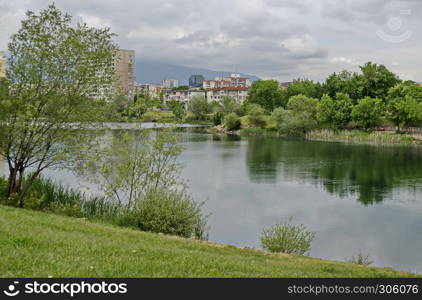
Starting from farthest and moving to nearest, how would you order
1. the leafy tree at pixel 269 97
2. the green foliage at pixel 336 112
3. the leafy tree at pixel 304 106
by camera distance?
the leafy tree at pixel 269 97 < the leafy tree at pixel 304 106 < the green foliage at pixel 336 112

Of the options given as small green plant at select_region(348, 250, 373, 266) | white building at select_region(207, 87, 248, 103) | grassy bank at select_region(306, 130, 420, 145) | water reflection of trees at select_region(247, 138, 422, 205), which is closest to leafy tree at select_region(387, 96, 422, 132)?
grassy bank at select_region(306, 130, 420, 145)

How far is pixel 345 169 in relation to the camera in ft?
133

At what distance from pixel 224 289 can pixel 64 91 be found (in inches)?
508

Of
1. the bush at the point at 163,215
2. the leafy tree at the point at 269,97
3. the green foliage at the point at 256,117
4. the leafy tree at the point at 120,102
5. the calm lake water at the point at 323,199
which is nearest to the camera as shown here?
the bush at the point at 163,215

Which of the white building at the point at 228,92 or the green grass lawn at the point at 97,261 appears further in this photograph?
the white building at the point at 228,92

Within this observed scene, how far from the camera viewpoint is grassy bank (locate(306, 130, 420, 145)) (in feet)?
235

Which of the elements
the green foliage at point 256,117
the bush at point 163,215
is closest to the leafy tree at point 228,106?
the green foliage at point 256,117

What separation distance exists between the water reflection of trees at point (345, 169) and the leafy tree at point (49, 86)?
17820 millimetres

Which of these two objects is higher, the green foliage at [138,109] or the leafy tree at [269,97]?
the leafy tree at [269,97]

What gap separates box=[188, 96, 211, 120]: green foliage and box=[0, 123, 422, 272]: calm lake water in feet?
272

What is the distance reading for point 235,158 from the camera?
47469 mm

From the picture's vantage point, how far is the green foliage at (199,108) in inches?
5157

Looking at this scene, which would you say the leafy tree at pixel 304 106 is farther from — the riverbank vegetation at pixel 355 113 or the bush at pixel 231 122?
the bush at pixel 231 122

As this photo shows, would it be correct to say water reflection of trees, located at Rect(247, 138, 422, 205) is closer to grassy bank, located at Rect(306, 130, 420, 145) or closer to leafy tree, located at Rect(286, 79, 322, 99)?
grassy bank, located at Rect(306, 130, 420, 145)
